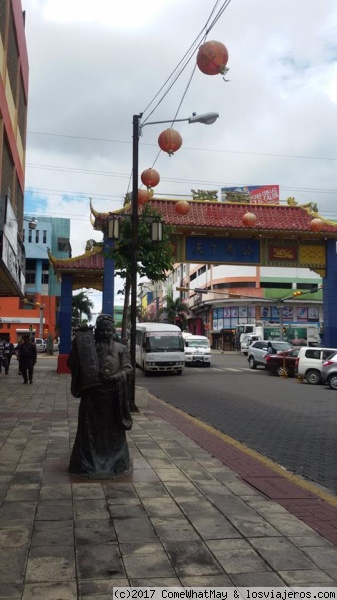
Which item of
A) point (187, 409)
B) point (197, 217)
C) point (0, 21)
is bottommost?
point (187, 409)

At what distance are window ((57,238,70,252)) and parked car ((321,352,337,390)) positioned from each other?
58.4 m

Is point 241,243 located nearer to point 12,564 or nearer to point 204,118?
point 204,118

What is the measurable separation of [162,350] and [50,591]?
23179 millimetres

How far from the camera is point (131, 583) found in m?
3.50

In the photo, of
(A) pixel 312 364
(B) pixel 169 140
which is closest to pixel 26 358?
(B) pixel 169 140

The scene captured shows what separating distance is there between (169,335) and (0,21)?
1542cm

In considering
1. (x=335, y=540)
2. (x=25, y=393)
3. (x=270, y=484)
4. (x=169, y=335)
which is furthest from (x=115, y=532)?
(x=169, y=335)

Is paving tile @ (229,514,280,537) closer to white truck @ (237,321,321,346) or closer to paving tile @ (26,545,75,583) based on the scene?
paving tile @ (26,545,75,583)

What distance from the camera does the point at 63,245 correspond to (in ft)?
247

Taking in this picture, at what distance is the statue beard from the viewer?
244 inches

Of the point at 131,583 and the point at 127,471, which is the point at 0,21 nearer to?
the point at 127,471

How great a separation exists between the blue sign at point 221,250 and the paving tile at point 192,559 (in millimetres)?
20457

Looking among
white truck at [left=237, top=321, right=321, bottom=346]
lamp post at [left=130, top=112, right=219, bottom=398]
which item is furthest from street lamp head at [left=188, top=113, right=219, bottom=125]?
white truck at [left=237, top=321, right=321, bottom=346]

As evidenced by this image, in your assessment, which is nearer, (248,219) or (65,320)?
(248,219)
